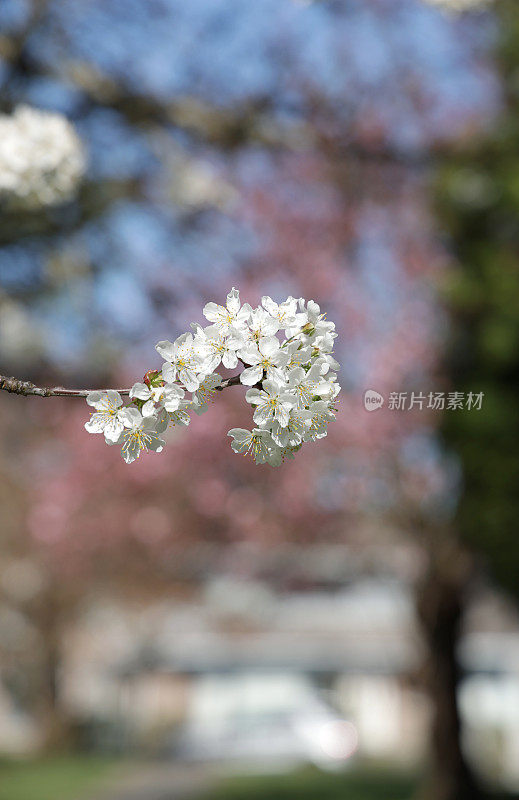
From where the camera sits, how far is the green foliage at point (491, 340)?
9.52m

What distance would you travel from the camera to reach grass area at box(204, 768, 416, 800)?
13102 mm

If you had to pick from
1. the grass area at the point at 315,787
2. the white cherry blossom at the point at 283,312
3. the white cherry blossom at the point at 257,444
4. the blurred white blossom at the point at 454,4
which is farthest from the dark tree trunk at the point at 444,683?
the white cherry blossom at the point at 283,312

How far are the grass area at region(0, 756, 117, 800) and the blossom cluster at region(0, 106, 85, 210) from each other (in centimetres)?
1221

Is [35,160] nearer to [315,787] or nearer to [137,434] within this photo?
[137,434]

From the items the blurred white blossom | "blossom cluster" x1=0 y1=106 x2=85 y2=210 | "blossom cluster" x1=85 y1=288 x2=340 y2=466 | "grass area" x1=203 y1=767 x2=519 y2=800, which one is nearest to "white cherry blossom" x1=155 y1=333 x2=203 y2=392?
"blossom cluster" x1=85 y1=288 x2=340 y2=466

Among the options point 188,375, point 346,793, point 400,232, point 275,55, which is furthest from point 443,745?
point 188,375

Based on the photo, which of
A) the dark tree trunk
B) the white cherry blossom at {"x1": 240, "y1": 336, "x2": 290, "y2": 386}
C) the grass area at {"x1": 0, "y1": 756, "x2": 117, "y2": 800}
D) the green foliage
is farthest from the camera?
the grass area at {"x1": 0, "y1": 756, "x2": 117, "y2": 800}

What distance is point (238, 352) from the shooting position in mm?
1991

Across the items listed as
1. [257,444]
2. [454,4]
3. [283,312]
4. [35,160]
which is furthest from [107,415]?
[454,4]

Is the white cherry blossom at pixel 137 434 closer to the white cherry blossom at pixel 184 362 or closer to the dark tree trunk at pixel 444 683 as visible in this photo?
the white cherry blossom at pixel 184 362

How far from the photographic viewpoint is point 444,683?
442 inches

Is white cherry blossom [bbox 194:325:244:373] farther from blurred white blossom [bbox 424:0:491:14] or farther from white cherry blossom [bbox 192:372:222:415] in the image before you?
blurred white blossom [bbox 424:0:491:14]

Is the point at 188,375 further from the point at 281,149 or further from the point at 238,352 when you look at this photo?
the point at 281,149

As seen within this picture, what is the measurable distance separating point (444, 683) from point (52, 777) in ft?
35.5
